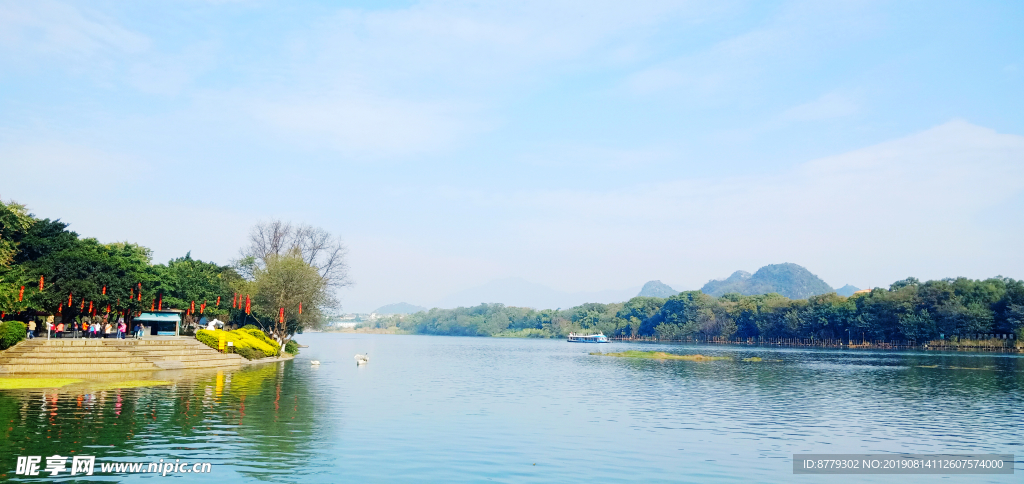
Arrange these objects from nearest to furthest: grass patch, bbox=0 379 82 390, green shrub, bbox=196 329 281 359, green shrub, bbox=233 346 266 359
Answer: grass patch, bbox=0 379 82 390 < green shrub, bbox=196 329 281 359 < green shrub, bbox=233 346 266 359

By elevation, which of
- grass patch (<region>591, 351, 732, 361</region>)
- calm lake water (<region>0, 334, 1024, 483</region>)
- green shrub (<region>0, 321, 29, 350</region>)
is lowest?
grass patch (<region>591, 351, 732, 361</region>)

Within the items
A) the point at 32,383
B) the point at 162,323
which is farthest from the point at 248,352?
the point at 32,383

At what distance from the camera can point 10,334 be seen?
4691cm

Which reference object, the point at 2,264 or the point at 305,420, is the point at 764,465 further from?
the point at 2,264

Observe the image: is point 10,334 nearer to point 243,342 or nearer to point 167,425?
point 243,342

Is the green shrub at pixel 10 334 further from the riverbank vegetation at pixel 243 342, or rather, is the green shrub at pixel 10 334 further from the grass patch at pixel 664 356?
the grass patch at pixel 664 356
